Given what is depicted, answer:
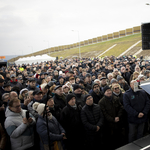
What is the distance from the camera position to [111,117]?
4016mm

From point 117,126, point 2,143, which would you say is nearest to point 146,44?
point 117,126

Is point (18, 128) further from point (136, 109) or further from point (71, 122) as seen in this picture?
point (136, 109)

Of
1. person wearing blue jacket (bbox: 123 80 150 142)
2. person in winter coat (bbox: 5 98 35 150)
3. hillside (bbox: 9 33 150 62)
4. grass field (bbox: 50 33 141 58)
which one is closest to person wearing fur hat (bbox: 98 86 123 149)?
person wearing blue jacket (bbox: 123 80 150 142)

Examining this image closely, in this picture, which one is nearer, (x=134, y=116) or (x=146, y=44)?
(x=134, y=116)

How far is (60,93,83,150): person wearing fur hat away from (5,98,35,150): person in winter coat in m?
0.92

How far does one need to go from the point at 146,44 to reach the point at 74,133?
19.3 ft

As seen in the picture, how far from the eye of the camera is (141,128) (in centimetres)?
401

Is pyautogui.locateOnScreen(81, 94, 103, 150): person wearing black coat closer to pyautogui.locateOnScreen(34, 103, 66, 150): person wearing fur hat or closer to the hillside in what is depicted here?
pyautogui.locateOnScreen(34, 103, 66, 150): person wearing fur hat

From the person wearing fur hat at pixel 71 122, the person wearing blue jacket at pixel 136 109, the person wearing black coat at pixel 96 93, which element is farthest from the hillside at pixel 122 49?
the person wearing fur hat at pixel 71 122

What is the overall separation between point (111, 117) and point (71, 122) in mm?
1170

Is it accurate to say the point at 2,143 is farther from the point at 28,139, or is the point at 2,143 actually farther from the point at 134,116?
the point at 134,116

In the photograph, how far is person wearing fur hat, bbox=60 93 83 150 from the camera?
12.3 ft

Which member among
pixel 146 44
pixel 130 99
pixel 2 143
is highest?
pixel 146 44

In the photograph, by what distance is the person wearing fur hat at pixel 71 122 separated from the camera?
3.74 m
